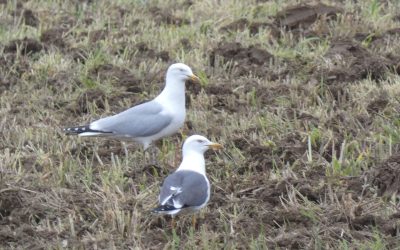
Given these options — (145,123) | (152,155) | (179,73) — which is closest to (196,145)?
(152,155)

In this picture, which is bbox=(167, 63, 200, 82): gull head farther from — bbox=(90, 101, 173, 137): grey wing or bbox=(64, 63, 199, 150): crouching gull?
bbox=(90, 101, 173, 137): grey wing

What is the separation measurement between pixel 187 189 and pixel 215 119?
1932mm

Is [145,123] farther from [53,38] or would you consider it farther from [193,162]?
[53,38]

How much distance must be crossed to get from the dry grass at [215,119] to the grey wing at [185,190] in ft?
0.55

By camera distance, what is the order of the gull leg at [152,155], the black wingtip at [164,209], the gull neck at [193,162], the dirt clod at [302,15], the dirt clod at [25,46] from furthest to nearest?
1. the dirt clod at [302,15]
2. the dirt clod at [25,46]
3. the gull leg at [152,155]
4. the gull neck at [193,162]
5. the black wingtip at [164,209]

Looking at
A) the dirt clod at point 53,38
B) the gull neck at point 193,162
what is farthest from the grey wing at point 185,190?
the dirt clod at point 53,38

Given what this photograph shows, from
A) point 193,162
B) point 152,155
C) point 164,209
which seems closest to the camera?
point 164,209

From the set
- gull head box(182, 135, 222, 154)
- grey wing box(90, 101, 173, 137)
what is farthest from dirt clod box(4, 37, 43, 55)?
gull head box(182, 135, 222, 154)

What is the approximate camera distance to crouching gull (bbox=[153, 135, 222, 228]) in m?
5.93

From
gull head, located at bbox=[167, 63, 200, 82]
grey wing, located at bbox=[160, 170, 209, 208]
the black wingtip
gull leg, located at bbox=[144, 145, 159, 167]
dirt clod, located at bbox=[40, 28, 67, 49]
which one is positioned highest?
gull head, located at bbox=[167, 63, 200, 82]

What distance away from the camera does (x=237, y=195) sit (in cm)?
662

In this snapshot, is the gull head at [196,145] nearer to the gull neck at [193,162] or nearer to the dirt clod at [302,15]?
the gull neck at [193,162]

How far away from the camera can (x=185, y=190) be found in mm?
6043

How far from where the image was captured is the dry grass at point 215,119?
241 inches
